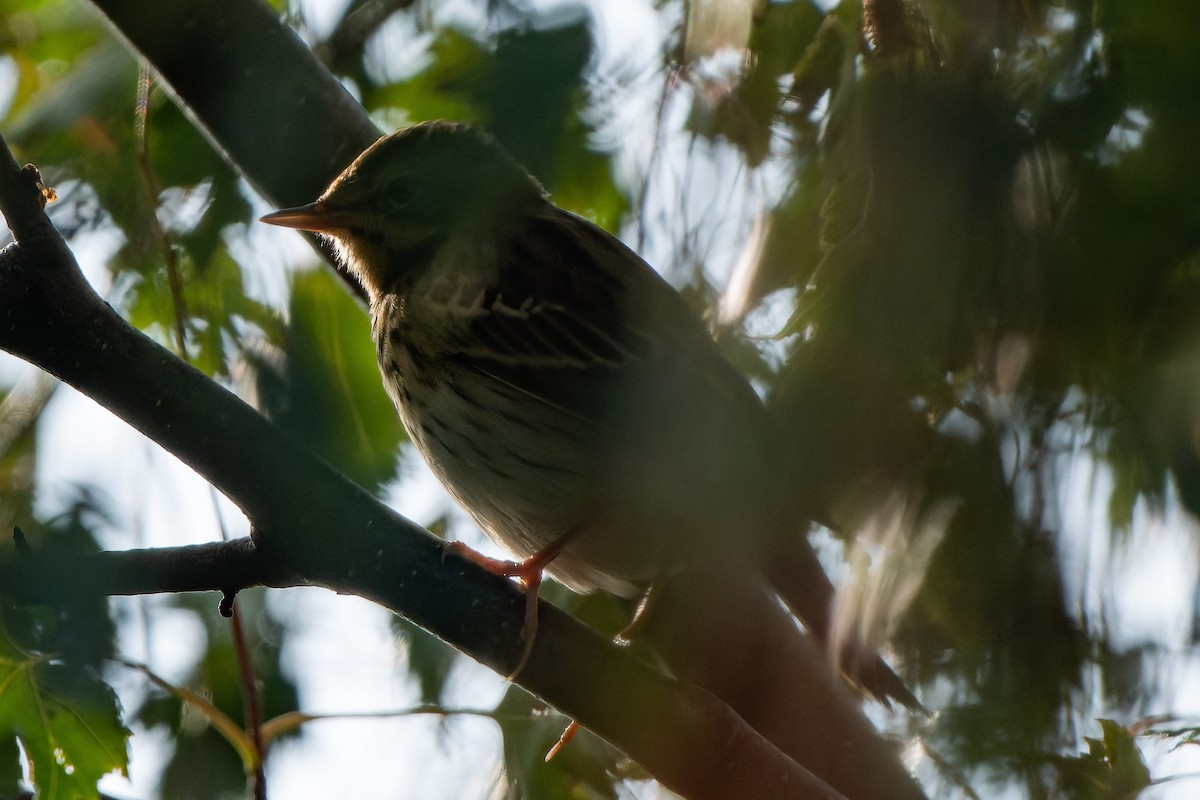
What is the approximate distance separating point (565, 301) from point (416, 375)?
1.66ft

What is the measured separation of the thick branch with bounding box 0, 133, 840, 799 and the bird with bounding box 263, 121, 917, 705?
Result: 0.79 feet

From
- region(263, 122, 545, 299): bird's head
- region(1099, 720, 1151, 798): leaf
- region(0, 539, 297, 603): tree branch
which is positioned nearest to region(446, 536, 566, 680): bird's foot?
region(0, 539, 297, 603): tree branch

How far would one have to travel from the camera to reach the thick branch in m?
2.44

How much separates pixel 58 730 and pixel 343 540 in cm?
93

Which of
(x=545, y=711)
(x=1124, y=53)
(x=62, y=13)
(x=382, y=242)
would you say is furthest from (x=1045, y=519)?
(x=62, y=13)

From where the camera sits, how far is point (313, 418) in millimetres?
3150

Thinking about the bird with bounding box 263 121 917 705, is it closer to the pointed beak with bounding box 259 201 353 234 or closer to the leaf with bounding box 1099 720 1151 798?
the pointed beak with bounding box 259 201 353 234

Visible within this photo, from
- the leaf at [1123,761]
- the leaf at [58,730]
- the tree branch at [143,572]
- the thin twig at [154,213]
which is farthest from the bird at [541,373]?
the leaf at [1123,761]

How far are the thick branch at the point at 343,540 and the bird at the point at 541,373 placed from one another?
0.79 feet

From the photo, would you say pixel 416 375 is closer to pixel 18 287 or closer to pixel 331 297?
pixel 331 297

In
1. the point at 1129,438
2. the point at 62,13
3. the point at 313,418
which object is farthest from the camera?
the point at 62,13

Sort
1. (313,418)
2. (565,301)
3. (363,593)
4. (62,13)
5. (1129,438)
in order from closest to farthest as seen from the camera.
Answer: (1129,438) < (363,593) < (313,418) < (565,301) < (62,13)

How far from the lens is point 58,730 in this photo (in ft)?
9.58

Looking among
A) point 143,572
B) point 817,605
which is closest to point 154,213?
point 143,572
